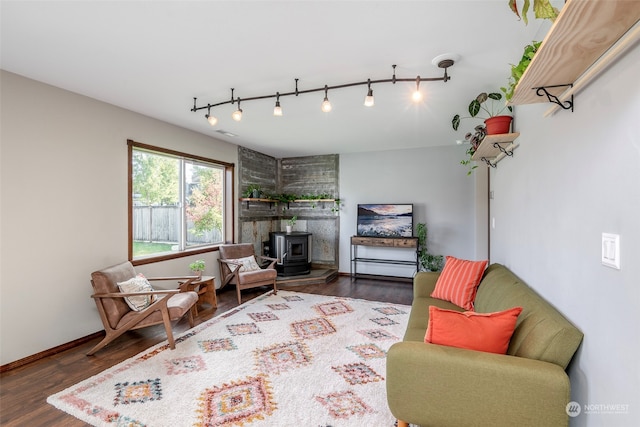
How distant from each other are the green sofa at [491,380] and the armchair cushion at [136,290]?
8.61ft

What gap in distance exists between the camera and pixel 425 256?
5137mm

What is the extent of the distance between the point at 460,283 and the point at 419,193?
9.98 feet

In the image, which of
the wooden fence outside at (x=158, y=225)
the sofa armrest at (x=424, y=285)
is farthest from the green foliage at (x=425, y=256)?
the wooden fence outside at (x=158, y=225)

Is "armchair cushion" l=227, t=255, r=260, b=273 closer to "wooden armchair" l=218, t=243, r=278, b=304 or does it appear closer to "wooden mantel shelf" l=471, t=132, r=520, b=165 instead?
"wooden armchair" l=218, t=243, r=278, b=304

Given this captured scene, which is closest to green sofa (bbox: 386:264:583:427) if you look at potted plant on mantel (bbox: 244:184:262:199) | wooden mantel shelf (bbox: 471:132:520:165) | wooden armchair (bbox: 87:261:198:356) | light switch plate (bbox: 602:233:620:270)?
light switch plate (bbox: 602:233:620:270)

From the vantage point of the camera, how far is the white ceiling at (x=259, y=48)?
5.58 ft

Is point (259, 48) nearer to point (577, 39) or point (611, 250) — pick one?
point (577, 39)

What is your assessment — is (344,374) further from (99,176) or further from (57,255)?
(99,176)

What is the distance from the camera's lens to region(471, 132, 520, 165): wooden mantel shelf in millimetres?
2281

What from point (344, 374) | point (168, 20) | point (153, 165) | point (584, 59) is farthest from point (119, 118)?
point (584, 59)

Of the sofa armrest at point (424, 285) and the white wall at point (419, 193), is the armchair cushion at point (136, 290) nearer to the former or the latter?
the sofa armrest at point (424, 285)

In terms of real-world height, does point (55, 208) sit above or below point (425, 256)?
above

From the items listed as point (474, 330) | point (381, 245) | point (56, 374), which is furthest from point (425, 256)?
Answer: point (56, 374)

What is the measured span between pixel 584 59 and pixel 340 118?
276 centimetres
